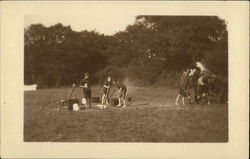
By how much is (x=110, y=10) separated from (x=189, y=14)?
2.47 feet

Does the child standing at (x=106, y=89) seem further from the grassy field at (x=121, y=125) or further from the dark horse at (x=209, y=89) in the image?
the dark horse at (x=209, y=89)

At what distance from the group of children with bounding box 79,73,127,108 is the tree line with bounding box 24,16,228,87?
0.17 ft

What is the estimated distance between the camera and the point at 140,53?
5.92m

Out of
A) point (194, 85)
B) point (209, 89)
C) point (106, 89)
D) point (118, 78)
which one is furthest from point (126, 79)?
point (209, 89)

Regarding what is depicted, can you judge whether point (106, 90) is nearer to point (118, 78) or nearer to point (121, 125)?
point (118, 78)

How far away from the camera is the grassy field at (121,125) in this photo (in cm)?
584

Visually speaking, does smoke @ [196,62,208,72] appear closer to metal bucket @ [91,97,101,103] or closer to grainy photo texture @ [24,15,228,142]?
grainy photo texture @ [24,15,228,142]

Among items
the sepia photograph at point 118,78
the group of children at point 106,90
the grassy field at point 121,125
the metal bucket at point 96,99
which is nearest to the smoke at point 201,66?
the sepia photograph at point 118,78

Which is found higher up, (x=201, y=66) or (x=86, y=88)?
(x=201, y=66)

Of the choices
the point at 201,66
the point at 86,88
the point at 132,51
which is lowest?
the point at 86,88

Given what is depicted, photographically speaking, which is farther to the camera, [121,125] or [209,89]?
[209,89]

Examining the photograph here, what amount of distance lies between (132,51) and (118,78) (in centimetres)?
29

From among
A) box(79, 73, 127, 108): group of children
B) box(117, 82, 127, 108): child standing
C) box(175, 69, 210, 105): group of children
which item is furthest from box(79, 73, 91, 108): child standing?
box(175, 69, 210, 105): group of children

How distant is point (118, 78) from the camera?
591 centimetres
